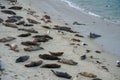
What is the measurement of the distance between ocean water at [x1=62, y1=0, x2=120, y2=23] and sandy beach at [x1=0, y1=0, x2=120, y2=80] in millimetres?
1150

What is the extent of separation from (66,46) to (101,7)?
1276 centimetres

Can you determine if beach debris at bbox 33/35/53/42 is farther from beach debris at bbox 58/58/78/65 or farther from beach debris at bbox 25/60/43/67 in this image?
beach debris at bbox 25/60/43/67

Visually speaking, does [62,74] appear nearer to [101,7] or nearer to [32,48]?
[32,48]

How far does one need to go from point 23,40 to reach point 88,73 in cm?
409

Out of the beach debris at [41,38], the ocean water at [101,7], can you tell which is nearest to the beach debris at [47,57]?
the beach debris at [41,38]

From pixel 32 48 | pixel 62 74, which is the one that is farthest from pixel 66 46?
pixel 62 74

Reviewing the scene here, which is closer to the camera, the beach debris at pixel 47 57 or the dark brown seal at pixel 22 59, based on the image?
the dark brown seal at pixel 22 59

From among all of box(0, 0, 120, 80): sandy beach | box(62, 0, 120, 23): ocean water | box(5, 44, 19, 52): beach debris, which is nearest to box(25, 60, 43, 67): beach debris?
box(0, 0, 120, 80): sandy beach

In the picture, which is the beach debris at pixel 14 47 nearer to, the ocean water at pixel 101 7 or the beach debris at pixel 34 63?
the beach debris at pixel 34 63

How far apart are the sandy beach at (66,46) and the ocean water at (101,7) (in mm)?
1150

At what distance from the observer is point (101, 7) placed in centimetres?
2958

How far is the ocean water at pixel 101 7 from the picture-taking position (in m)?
26.8

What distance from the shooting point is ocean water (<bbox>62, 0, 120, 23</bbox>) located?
2684cm

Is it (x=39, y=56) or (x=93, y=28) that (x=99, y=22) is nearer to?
(x=93, y=28)
